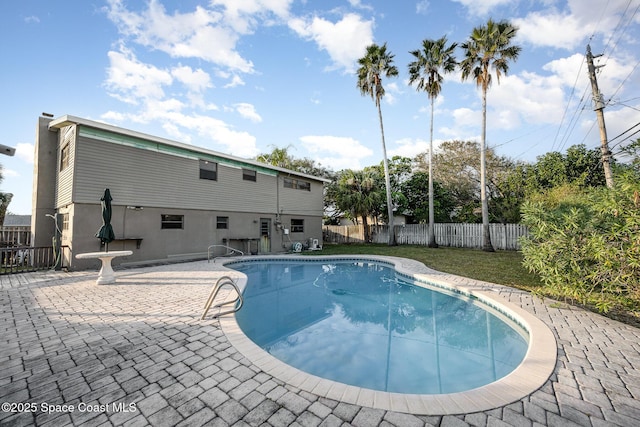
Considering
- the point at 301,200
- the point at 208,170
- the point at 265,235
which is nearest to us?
the point at 208,170

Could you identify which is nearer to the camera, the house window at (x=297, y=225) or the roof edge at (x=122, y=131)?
the roof edge at (x=122, y=131)

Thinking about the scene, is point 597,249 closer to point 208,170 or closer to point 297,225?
point 208,170

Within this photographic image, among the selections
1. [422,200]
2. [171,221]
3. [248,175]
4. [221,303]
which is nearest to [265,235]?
[248,175]

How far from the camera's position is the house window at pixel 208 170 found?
12.1 m

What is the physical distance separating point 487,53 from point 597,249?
13.4 meters

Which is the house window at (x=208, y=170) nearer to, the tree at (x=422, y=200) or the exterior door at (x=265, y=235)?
the exterior door at (x=265, y=235)

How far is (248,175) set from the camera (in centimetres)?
1397

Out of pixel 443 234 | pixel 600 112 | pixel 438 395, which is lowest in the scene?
pixel 438 395

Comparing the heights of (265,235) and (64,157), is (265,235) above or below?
below

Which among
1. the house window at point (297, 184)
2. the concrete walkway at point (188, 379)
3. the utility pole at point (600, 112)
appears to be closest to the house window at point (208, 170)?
the house window at point (297, 184)

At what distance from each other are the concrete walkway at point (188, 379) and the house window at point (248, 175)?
9.81 meters

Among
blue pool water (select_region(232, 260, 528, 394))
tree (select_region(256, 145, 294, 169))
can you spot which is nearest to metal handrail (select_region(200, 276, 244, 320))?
blue pool water (select_region(232, 260, 528, 394))

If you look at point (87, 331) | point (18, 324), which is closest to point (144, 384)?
point (87, 331)

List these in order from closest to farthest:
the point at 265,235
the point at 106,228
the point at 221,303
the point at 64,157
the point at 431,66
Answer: the point at 221,303 < the point at 106,228 < the point at 64,157 < the point at 265,235 < the point at 431,66
